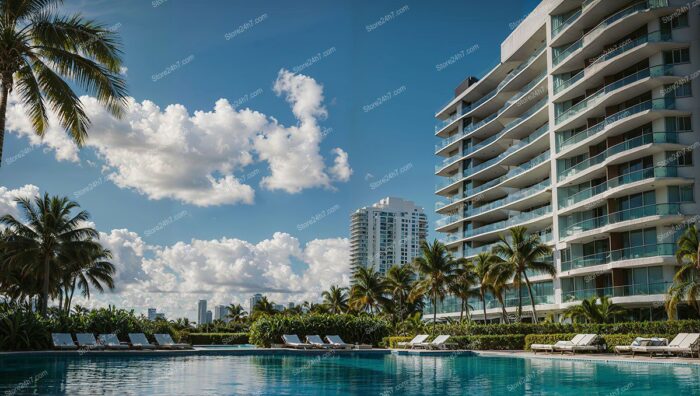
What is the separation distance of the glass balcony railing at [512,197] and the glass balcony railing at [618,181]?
328 cm

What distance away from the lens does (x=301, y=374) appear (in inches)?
828

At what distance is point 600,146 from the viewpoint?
→ 142 ft

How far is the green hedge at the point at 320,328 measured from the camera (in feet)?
122

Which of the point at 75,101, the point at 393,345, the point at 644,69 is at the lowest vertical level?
the point at 393,345

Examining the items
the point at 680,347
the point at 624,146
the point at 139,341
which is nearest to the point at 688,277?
the point at 680,347

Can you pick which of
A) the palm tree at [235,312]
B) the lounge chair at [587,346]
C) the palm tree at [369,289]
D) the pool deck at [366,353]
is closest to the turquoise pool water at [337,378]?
the pool deck at [366,353]

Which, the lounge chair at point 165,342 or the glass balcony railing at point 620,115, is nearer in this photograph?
the lounge chair at point 165,342

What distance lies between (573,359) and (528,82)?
111ft

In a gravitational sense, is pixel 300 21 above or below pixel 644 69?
below

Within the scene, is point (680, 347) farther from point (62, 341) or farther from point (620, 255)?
point (62, 341)

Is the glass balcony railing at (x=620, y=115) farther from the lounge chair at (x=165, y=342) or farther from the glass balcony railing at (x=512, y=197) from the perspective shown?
the lounge chair at (x=165, y=342)

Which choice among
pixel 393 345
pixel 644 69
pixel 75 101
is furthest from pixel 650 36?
pixel 75 101

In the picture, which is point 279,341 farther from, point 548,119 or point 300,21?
point 548,119

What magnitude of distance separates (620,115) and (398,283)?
1049 inches
